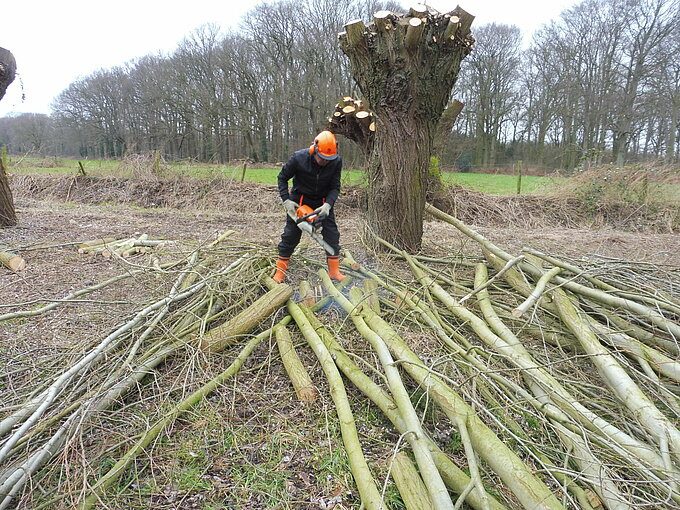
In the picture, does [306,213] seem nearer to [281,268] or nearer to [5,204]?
[281,268]

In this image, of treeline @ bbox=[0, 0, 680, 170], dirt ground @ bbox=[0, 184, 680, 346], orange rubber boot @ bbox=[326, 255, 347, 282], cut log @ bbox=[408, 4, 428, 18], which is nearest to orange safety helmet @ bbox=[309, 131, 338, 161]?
orange rubber boot @ bbox=[326, 255, 347, 282]

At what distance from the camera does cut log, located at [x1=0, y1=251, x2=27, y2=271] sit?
3.97m

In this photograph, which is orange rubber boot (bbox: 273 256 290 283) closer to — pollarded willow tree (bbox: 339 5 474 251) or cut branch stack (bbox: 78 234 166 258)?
pollarded willow tree (bbox: 339 5 474 251)

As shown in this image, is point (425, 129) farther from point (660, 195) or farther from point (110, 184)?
point (110, 184)

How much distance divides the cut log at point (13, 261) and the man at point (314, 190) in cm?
289

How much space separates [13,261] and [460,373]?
4.74m

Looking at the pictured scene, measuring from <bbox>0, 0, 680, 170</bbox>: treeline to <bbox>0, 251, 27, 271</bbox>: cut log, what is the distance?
18.1 meters

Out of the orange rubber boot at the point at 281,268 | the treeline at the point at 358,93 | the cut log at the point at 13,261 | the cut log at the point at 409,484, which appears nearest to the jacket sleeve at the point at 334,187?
the orange rubber boot at the point at 281,268

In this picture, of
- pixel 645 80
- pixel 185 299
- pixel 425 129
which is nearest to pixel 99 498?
pixel 185 299

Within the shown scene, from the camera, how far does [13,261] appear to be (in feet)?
13.1

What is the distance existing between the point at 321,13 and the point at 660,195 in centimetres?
2470

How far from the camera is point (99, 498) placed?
5.19ft

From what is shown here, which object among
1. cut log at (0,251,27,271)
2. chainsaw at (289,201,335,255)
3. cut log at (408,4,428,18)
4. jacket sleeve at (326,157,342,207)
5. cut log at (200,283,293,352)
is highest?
cut log at (408,4,428,18)

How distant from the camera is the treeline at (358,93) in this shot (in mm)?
21594
